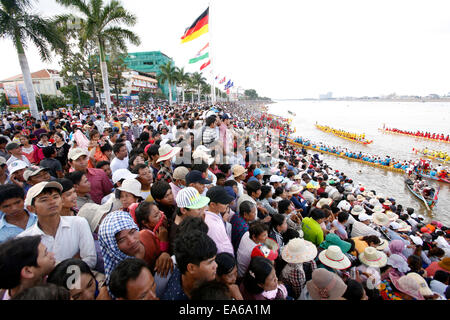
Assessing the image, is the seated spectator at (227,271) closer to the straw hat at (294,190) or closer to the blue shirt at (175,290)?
the blue shirt at (175,290)

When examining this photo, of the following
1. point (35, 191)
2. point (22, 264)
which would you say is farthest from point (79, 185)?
point (22, 264)

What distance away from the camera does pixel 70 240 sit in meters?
2.22

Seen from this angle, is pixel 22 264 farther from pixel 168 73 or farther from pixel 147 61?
pixel 147 61

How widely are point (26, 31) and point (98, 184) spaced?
13.6 metres

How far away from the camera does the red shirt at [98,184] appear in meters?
3.72

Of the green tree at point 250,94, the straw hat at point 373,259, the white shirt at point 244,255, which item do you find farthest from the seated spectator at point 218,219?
the green tree at point 250,94

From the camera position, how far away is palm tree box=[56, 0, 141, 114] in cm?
1421

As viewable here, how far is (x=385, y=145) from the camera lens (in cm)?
3272

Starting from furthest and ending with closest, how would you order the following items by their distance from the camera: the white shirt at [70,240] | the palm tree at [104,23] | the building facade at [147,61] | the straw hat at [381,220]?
the building facade at [147,61] → the palm tree at [104,23] → the straw hat at [381,220] → the white shirt at [70,240]

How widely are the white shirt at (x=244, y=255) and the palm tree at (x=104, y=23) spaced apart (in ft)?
56.8

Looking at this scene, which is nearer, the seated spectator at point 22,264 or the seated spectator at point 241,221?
the seated spectator at point 22,264

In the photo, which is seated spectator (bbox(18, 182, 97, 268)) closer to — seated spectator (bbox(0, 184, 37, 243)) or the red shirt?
seated spectator (bbox(0, 184, 37, 243))
